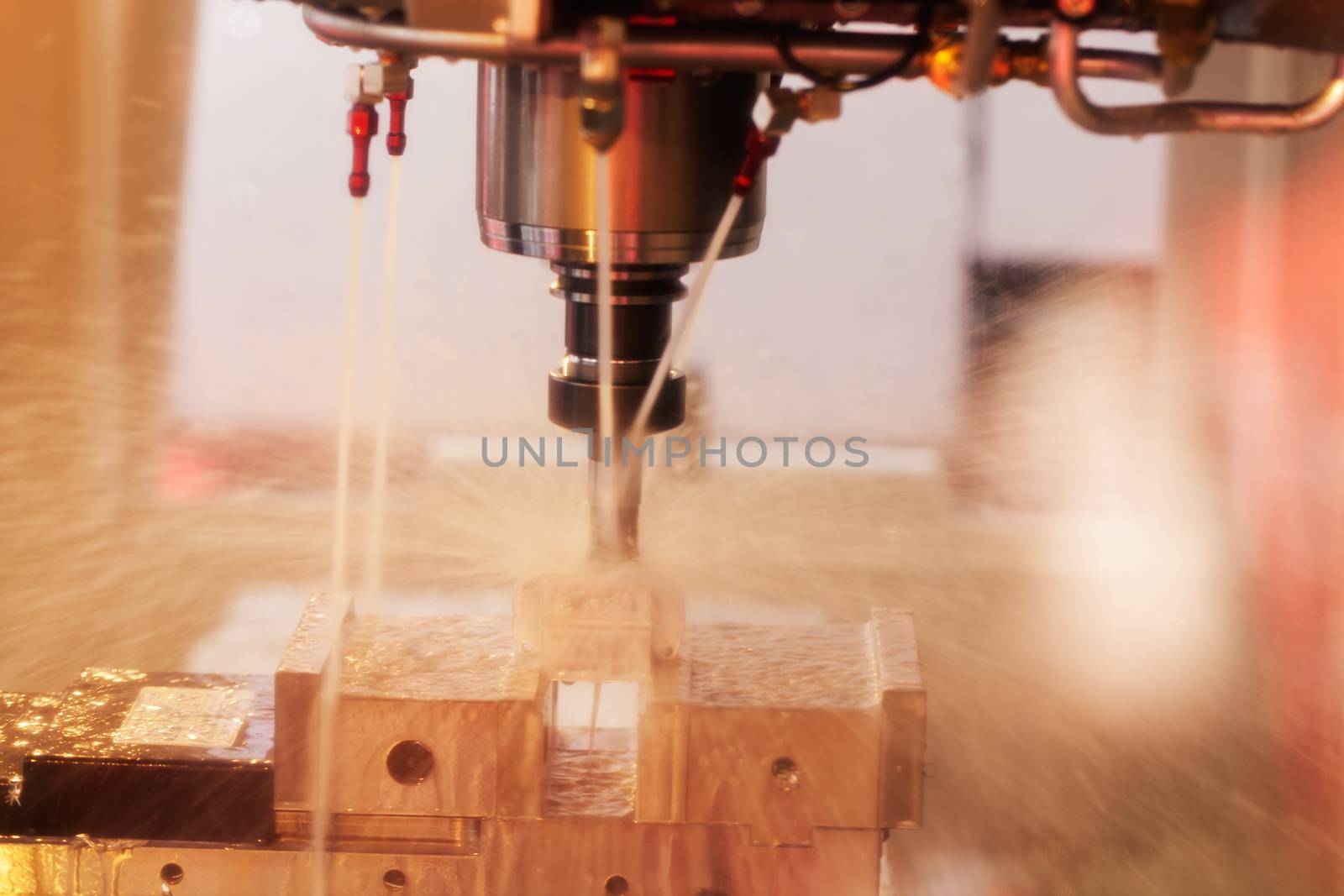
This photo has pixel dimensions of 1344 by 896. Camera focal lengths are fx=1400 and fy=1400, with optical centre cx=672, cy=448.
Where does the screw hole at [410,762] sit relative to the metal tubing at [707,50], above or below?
below

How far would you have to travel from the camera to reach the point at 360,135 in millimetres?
997

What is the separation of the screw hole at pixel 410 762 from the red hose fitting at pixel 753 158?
46cm

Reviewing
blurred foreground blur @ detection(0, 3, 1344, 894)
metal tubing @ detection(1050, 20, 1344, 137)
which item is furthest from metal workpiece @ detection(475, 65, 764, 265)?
blurred foreground blur @ detection(0, 3, 1344, 894)

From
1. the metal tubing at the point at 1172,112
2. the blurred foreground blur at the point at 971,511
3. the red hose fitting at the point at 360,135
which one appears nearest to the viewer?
the metal tubing at the point at 1172,112

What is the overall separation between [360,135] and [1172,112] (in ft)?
1.79

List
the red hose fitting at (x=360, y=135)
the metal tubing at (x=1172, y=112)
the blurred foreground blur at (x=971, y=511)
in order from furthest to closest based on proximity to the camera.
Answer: the blurred foreground blur at (x=971, y=511)
the red hose fitting at (x=360, y=135)
the metal tubing at (x=1172, y=112)

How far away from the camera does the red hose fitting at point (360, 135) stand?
99cm

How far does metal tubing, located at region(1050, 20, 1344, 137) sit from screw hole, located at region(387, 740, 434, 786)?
2.04 feet

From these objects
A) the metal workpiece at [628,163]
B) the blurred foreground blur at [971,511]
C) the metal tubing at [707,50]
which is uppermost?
the metal tubing at [707,50]

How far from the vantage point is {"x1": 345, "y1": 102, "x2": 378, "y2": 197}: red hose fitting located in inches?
38.8

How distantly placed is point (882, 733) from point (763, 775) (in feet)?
0.30

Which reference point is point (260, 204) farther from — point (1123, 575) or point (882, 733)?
point (882, 733)

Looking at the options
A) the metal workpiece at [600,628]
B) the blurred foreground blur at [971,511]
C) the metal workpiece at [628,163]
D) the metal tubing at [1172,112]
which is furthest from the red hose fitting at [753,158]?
the blurred foreground blur at [971,511]

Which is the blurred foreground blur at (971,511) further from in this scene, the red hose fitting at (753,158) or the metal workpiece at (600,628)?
the red hose fitting at (753,158)
